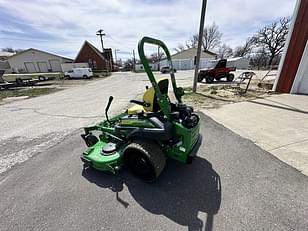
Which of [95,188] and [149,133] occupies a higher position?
[149,133]

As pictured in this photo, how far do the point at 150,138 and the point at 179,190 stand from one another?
2.84ft

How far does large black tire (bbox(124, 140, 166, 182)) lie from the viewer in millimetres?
2273

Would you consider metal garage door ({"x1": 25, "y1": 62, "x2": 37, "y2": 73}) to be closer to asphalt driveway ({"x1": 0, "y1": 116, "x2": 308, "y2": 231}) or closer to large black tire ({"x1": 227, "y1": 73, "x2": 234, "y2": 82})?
large black tire ({"x1": 227, "y1": 73, "x2": 234, "y2": 82})

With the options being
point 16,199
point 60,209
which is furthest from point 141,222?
point 16,199

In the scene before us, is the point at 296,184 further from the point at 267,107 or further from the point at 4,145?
the point at 4,145

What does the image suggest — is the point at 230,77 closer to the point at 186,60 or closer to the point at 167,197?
the point at 167,197

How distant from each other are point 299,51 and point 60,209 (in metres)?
10.3

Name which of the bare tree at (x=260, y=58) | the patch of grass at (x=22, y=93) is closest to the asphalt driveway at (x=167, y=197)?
the patch of grass at (x=22, y=93)

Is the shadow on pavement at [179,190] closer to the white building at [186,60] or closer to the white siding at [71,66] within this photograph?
the white building at [186,60]

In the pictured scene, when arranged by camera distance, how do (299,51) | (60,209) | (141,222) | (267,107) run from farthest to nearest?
(299,51), (267,107), (60,209), (141,222)

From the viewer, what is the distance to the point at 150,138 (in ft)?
7.81

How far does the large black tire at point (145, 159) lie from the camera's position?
2273mm

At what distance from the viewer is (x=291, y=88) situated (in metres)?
7.94

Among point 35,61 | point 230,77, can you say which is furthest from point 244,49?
point 35,61
